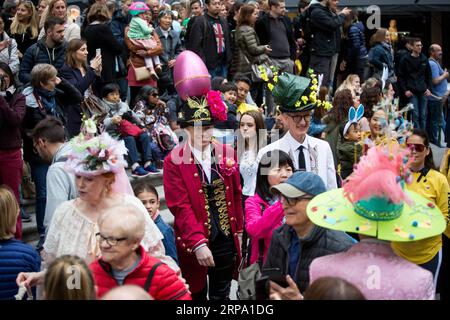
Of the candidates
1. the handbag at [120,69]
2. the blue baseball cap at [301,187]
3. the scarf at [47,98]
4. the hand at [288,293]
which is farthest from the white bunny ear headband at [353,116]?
the hand at [288,293]

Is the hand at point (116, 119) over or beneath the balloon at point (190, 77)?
beneath

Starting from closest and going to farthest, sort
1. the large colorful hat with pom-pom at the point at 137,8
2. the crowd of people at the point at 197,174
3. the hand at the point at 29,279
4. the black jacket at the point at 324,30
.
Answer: the crowd of people at the point at 197,174 → the hand at the point at 29,279 → the large colorful hat with pom-pom at the point at 137,8 → the black jacket at the point at 324,30

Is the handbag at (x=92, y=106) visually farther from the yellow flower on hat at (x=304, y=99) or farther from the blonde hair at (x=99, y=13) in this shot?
the yellow flower on hat at (x=304, y=99)

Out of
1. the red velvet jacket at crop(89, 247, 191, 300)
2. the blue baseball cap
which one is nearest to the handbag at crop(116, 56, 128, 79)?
the blue baseball cap

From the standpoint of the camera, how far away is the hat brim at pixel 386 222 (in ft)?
13.5

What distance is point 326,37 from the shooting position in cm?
1425

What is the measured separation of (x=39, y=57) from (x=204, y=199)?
3.85m

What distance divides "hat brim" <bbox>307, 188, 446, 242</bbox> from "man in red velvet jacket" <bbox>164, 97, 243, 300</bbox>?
6.75 ft

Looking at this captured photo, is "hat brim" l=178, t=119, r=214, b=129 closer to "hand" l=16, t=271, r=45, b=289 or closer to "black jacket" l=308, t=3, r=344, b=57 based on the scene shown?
"hand" l=16, t=271, r=45, b=289

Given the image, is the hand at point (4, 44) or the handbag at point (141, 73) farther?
the handbag at point (141, 73)

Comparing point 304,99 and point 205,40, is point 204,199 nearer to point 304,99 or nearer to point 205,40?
point 304,99

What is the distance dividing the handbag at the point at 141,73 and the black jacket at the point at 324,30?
151 inches

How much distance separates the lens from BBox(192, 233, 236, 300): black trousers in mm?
6543
